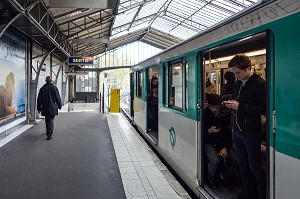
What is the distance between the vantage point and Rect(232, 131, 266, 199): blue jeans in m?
2.83

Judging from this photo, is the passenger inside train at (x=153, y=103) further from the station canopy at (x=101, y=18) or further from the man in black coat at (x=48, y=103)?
the man in black coat at (x=48, y=103)

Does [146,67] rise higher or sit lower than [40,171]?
higher

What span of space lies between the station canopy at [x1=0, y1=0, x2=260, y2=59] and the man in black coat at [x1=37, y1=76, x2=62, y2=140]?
1.56 m

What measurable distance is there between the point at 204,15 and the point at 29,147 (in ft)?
49.5

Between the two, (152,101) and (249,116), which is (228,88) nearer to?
(249,116)

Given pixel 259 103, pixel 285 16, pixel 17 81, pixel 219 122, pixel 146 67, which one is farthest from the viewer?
pixel 17 81

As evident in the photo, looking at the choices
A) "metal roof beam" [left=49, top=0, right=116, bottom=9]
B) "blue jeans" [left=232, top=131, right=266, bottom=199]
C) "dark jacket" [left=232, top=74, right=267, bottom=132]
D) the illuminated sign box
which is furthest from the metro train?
the illuminated sign box

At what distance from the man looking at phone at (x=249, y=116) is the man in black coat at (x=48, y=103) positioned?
5.96m

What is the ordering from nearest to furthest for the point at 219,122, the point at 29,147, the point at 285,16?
the point at 285,16 → the point at 219,122 → the point at 29,147

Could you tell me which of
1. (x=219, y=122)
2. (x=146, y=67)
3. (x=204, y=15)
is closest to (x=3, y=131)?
(x=146, y=67)

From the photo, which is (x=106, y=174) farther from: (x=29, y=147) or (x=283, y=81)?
(x=283, y=81)

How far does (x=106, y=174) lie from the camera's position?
492 centimetres

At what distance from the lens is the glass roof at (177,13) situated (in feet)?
50.6

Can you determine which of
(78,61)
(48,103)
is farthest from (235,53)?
(78,61)
